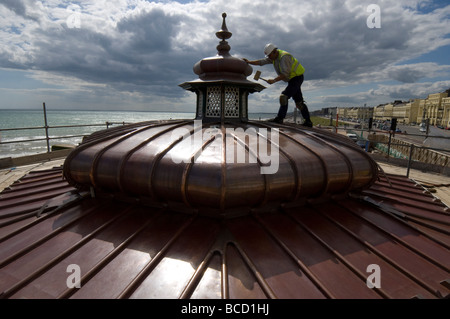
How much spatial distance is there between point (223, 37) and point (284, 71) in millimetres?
2301

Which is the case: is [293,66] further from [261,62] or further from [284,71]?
[261,62]

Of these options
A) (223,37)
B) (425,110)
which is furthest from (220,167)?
(425,110)

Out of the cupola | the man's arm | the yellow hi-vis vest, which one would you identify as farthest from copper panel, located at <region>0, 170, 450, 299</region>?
the man's arm

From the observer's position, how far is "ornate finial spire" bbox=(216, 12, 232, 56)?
743 cm

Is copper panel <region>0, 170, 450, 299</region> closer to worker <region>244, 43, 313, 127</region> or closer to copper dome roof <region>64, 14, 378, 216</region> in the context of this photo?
copper dome roof <region>64, 14, 378, 216</region>

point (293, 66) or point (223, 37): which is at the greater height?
point (223, 37)

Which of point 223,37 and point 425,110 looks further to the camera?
point 425,110

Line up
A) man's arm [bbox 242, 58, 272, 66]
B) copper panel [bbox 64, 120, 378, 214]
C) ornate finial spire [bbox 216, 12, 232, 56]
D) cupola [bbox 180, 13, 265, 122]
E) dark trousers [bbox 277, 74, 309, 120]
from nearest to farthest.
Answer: copper panel [bbox 64, 120, 378, 214], cupola [bbox 180, 13, 265, 122], ornate finial spire [bbox 216, 12, 232, 56], dark trousers [bbox 277, 74, 309, 120], man's arm [bbox 242, 58, 272, 66]

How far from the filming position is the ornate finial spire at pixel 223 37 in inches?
293

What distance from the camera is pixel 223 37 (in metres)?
7.57

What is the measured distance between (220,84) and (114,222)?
4.76 meters

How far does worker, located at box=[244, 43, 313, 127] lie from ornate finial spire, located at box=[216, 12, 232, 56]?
773 mm

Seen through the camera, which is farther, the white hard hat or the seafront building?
the seafront building
